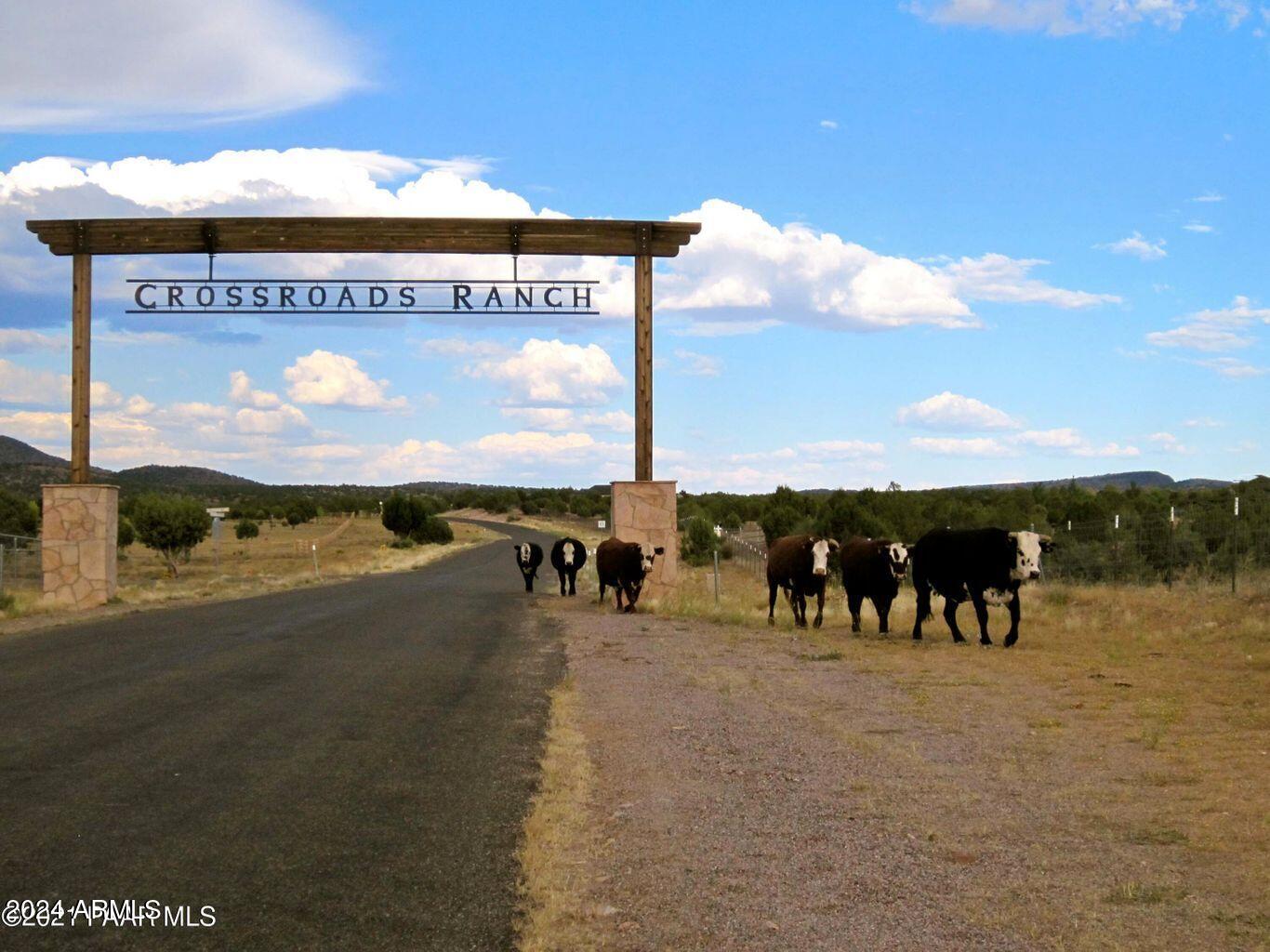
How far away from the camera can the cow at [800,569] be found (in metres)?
23.4

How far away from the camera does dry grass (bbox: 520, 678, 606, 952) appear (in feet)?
19.9

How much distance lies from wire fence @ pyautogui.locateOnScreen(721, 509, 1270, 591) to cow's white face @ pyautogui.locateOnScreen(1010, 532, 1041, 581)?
897cm

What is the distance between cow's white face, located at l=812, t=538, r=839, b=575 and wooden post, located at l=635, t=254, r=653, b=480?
5.97 meters

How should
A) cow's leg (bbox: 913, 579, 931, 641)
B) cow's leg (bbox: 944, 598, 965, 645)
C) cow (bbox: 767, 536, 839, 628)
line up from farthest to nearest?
cow (bbox: 767, 536, 839, 628)
cow's leg (bbox: 913, 579, 931, 641)
cow's leg (bbox: 944, 598, 965, 645)

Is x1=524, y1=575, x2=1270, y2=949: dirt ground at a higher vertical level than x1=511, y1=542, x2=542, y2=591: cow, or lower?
lower

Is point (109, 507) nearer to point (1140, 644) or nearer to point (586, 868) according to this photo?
point (1140, 644)

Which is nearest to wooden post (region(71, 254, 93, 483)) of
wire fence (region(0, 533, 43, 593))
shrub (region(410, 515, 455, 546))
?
wire fence (region(0, 533, 43, 593))

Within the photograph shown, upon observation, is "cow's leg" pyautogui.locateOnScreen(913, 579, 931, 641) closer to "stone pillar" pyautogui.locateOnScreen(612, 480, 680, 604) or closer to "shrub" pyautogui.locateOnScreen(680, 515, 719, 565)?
"stone pillar" pyautogui.locateOnScreen(612, 480, 680, 604)

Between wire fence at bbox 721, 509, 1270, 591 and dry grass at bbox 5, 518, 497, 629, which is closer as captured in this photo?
wire fence at bbox 721, 509, 1270, 591

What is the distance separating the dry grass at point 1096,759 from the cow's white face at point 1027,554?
1146 millimetres

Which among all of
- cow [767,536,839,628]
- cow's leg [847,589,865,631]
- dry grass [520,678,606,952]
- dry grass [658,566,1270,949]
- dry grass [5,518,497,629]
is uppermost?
cow [767,536,839,628]

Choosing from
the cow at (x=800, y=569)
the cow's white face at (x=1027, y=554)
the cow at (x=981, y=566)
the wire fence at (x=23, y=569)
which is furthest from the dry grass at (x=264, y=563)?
the cow's white face at (x=1027, y=554)

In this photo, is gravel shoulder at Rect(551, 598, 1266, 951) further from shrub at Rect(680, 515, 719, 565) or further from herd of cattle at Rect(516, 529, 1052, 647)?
shrub at Rect(680, 515, 719, 565)

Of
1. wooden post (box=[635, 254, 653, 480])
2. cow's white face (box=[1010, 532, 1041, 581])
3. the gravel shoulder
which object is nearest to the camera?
the gravel shoulder
